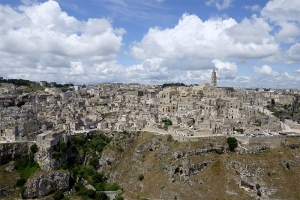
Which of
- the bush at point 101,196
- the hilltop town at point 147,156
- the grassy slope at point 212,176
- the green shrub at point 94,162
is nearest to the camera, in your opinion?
the grassy slope at point 212,176

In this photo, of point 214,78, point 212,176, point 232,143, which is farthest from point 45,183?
point 214,78

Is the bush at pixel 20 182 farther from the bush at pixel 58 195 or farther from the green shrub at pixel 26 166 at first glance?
the bush at pixel 58 195

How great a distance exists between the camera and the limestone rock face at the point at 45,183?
4666 cm

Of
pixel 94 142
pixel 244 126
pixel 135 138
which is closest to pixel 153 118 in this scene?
pixel 135 138

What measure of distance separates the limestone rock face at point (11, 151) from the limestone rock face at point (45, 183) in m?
6.21

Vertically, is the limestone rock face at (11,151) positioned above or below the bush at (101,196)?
above

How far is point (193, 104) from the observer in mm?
75000

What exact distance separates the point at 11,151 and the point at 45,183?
9.20 m

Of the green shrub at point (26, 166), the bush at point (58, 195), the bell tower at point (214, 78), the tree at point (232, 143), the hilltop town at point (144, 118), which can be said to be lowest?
the bush at point (58, 195)

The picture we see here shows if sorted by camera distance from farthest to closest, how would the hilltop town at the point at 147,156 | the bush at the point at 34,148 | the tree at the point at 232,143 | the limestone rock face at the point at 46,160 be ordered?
the bush at the point at 34,148 → the tree at the point at 232,143 → the limestone rock face at the point at 46,160 → the hilltop town at the point at 147,156

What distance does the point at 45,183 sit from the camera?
48.1 m

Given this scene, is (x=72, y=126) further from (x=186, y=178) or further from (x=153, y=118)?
(x=186, y=178)

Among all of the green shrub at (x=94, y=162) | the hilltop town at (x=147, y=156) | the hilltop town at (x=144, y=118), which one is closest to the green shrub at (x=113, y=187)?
the hilltop town at (x=147, y=156)

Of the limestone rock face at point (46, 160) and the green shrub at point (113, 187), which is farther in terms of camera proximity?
the limestone rock face at point (46, 160)
